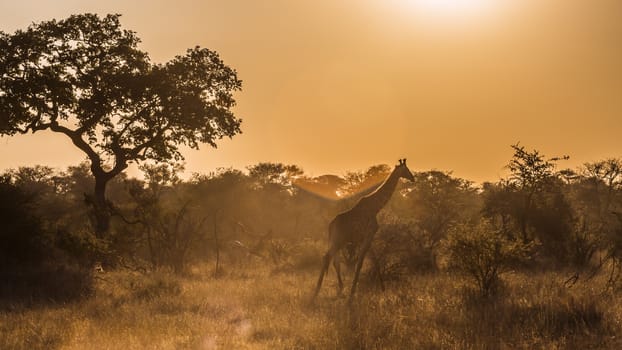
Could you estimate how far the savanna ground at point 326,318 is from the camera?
8391mm

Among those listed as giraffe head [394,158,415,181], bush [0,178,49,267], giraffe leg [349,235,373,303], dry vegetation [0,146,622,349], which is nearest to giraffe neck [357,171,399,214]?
giraffe head [394,158,415,181]

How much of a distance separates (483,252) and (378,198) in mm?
3297

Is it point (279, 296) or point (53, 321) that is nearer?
point (53, 321)

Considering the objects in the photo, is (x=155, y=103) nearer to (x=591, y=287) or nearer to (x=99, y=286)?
(x=99, y=286)

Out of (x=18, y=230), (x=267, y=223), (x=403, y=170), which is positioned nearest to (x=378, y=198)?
(x=403, y=170)

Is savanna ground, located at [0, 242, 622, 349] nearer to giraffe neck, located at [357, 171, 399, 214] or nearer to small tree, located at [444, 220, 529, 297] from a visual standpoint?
small tree, located at [444, 220, 529, 297]

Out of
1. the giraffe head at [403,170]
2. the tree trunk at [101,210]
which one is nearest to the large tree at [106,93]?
the tree trunk at [101,210]

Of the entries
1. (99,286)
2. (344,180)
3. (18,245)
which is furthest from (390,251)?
(344,180)

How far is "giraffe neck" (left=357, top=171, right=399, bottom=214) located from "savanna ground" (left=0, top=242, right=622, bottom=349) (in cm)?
249

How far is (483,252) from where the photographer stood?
13.3m

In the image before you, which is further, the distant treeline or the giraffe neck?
the distant treeline

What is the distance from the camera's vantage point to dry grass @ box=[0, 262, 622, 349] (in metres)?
8.36

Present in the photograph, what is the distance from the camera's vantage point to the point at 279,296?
13656 mm

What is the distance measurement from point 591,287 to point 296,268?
13445 millimetres
